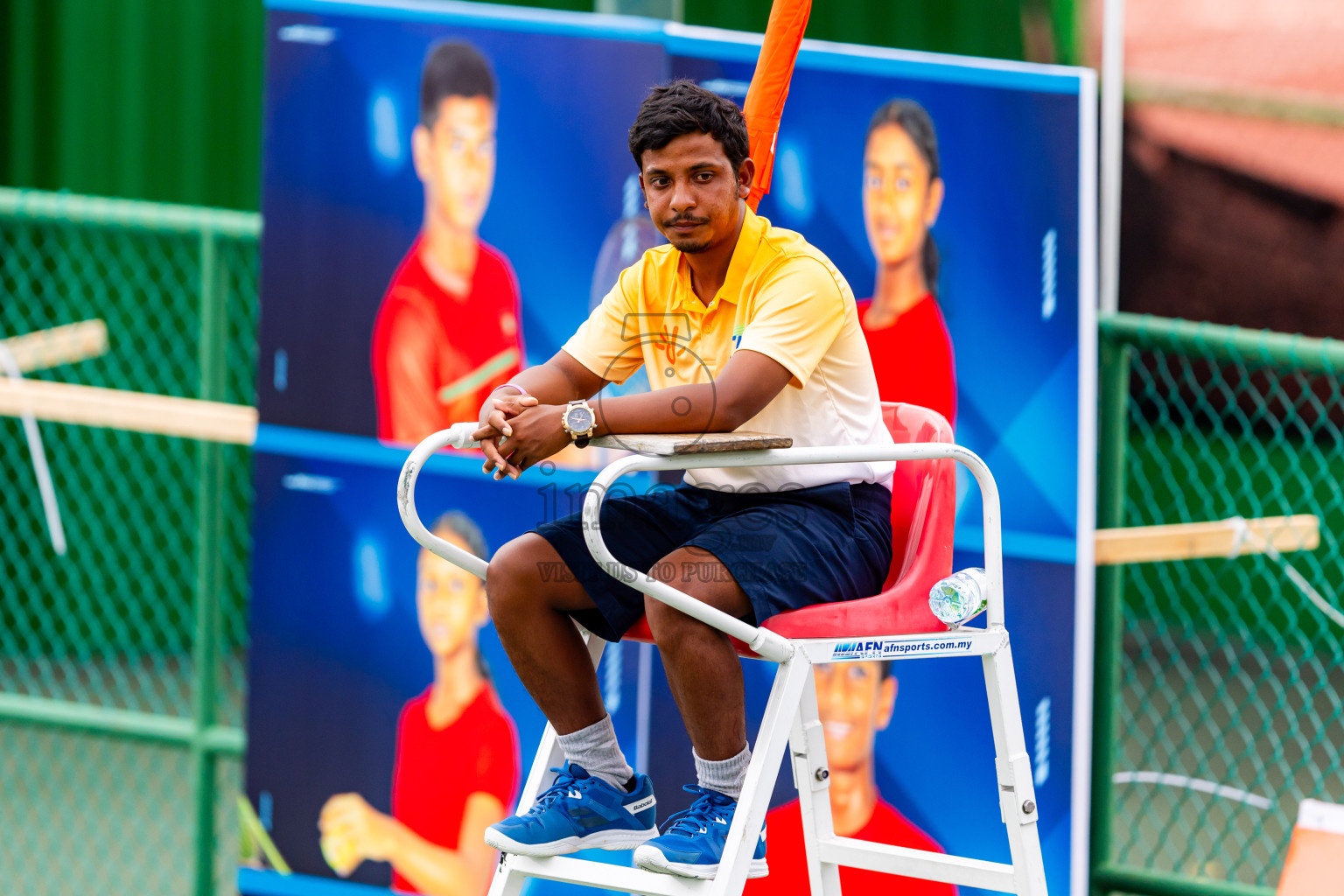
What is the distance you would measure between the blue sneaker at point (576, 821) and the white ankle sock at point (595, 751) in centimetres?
1

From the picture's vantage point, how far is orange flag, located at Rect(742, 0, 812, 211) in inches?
88.3

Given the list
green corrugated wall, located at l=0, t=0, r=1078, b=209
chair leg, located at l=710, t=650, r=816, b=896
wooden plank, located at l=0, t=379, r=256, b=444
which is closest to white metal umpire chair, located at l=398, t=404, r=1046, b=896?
chair leg, located at l=710, t=650, r=816, b=896

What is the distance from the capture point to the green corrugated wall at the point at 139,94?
19.0ft

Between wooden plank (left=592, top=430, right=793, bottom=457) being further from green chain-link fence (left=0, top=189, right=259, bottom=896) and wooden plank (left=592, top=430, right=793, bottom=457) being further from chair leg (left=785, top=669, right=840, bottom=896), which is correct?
green chain-link fence (left=0, top=189, right=259, bottom=896)

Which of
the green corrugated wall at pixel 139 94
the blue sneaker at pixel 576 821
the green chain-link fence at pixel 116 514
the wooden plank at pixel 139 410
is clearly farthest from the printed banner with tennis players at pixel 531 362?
the green corrugated wall at pixel 139 94

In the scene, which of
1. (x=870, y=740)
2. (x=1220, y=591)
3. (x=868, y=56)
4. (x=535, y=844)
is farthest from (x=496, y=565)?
(x=1220, y=591)

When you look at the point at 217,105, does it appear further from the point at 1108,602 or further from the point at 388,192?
the point at 1108,602

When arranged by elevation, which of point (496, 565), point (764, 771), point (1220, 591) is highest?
point (496, 565)

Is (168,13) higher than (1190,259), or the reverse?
(168,13)

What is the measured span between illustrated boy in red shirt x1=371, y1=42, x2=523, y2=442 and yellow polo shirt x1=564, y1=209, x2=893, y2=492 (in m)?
0.82

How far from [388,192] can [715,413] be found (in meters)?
1.43

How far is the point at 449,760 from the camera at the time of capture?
3.24m

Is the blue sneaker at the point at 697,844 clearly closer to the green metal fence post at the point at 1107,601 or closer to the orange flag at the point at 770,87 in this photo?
the orange flag at the point at 770,87

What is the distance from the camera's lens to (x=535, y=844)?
2094 mm
